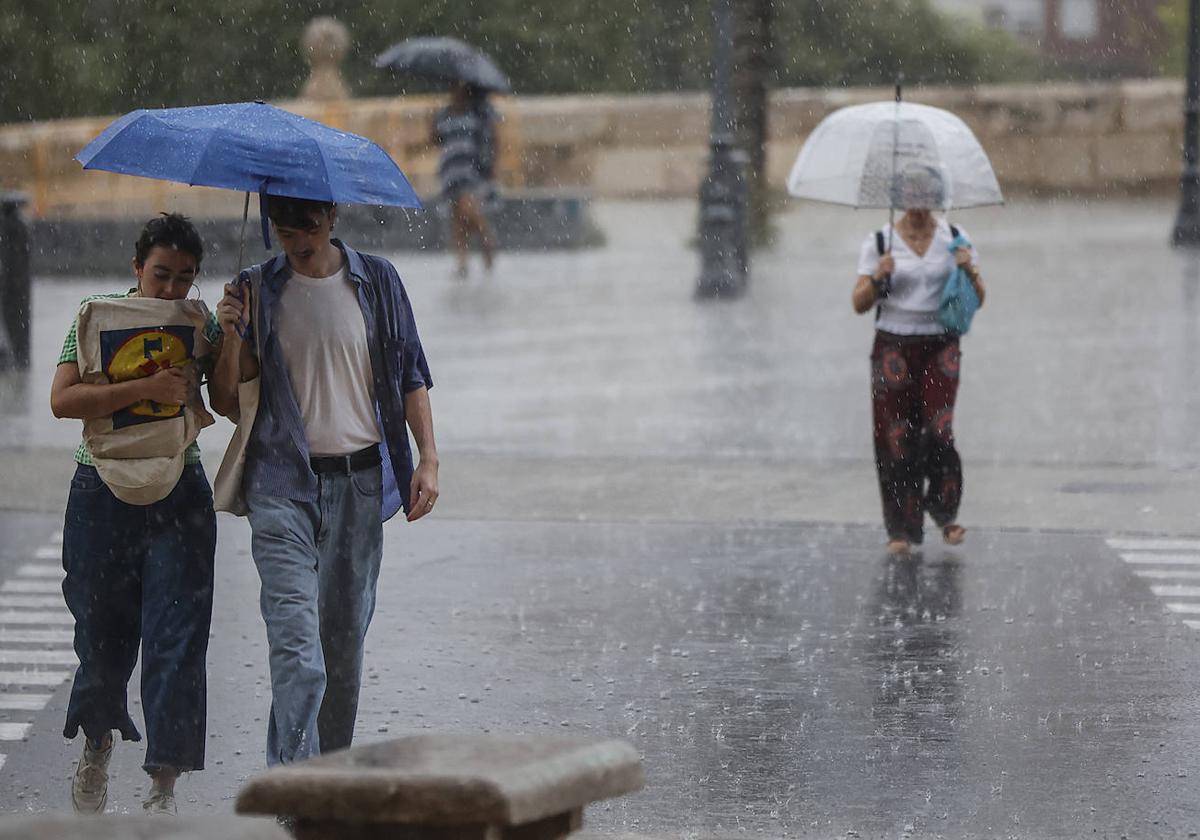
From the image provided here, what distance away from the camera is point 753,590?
8898mm

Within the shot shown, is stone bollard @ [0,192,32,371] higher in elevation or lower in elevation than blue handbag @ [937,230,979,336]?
lower

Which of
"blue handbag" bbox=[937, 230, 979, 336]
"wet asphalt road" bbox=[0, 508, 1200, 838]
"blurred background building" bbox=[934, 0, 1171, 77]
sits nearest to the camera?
"wet asphalt road" bbox=[0, 508, 1200, 838]

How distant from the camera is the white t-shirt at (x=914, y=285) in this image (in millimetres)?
9219

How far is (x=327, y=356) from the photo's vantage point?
18.3 feet

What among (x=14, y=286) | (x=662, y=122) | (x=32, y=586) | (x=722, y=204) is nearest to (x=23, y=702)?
(x=32, y=586)

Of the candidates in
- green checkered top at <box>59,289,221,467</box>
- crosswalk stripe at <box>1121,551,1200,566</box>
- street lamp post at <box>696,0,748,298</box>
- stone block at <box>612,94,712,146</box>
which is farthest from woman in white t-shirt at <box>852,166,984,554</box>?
stone block at <box>612,94,712,146</box>

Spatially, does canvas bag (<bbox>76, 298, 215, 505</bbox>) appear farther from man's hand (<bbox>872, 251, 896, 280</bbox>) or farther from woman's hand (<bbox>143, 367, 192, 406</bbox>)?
man's hand (<bbox>872, 251, 896, 280</bbox>)

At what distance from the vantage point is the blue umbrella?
17.9 feet

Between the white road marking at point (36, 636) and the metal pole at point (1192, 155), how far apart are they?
1698cm

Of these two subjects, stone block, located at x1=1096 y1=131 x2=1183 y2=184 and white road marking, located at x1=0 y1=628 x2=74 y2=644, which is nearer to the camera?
white road marking, located at x1=0 y1=628 x2=74 y2=644

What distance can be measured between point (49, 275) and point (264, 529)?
58.3 feet

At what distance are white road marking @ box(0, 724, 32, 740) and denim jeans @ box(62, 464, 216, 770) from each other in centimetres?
105

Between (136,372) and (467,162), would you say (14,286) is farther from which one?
(136,372)

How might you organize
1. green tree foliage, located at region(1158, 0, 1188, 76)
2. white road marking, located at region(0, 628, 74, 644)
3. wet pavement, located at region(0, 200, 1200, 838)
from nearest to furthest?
wet pavement, located at region(0, 200, 1200, 838)
white road marking, located at region(0, 628, 74, 644)
green tree foliage, located at region(1158, 0, 1188, 76)
